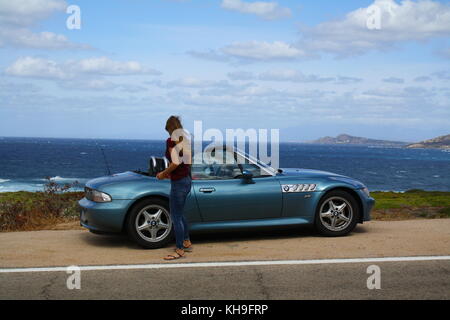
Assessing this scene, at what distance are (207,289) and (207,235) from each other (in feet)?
10.4

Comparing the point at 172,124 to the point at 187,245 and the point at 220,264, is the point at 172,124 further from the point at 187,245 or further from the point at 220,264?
the point at 220,264

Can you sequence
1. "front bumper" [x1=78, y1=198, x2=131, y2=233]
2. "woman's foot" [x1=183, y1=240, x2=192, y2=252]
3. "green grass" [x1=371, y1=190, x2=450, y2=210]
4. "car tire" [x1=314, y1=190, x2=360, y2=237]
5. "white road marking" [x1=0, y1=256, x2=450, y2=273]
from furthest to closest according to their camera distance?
"green grass" [x1=371, y1=190, x2=450, y2=210] → "car tire" [x1=314, y1=190, x2=360, y2=237] → "front bumper" [x1=78, y1=198, x2=131, y2=233] → "woman's foot" [x1=183, y1=240, x2=192, y2=252] → "white road marking" [x1=0, y1=256, x2=450, y2=273]

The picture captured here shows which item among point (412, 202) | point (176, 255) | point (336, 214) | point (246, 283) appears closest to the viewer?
point (246, 283)

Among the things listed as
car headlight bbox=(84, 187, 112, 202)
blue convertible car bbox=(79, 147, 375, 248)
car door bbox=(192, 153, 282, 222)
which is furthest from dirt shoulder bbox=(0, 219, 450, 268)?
car headlight bbox=(84, 187, 112, 202)

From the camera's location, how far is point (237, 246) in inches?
302

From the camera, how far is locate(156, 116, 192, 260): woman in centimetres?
694

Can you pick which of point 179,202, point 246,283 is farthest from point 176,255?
point 246,283

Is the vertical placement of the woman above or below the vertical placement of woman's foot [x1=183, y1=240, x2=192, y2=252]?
above

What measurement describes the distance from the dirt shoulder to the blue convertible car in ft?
0.89

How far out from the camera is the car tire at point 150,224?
7.60 m

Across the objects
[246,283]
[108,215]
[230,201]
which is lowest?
[246,283]

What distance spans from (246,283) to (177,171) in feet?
6.08

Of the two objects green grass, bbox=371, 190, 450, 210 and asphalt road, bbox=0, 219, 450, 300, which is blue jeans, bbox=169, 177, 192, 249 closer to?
asphalt road, bbox=0, 219, 450, 300
